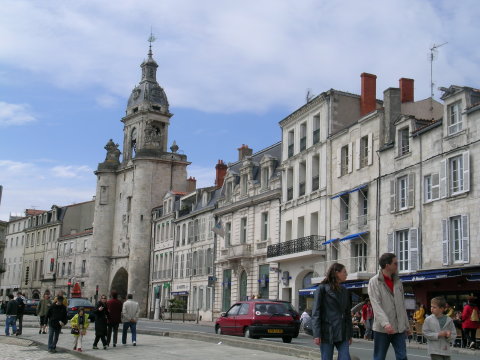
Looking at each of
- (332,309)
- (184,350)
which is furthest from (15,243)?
(332,309)

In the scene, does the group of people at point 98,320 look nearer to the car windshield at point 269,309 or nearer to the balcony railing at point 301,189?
the car windshield at point 269,309

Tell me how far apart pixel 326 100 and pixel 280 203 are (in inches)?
303

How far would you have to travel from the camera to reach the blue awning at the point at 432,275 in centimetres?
2470

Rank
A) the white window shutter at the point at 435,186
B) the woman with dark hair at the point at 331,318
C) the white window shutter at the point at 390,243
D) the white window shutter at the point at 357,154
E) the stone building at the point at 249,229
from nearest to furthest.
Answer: the woman with dark hair at the point at 331,318, the white window shutter at the point at 435,186, the white window shutter at the point at 390,243, the white window shutter at the point at 357,154, the stone building at the point at 249,229

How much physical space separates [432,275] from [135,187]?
45.0 meters

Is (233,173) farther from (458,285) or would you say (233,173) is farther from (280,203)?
(458,285)

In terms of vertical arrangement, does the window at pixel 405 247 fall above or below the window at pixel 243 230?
below

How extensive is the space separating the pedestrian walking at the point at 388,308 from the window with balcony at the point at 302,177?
32.1 m

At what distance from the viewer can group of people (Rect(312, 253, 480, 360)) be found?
7.82 m

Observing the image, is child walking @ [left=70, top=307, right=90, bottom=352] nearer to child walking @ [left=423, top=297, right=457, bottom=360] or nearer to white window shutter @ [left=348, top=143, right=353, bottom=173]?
child walking @ [left=423, top=297, right=457, bottom=360]

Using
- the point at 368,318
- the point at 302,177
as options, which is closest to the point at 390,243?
the point at 368,318

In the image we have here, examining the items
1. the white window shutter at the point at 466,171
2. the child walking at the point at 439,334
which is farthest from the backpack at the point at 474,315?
the child walking at the point at 439,334

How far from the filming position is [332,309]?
26.9 ft

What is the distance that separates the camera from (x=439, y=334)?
8305 millimetres
